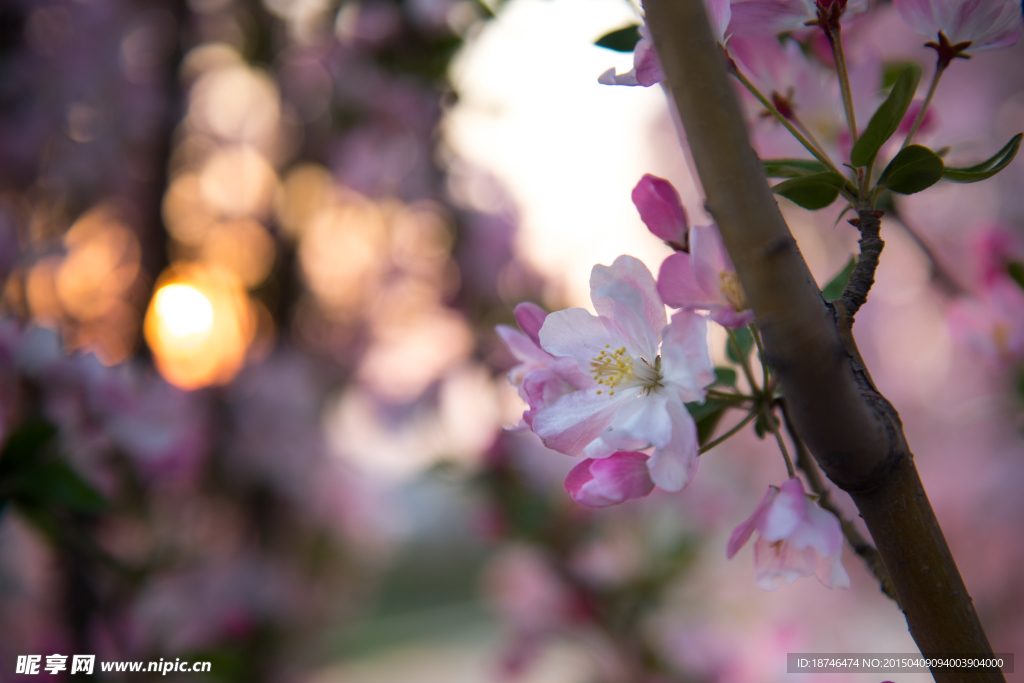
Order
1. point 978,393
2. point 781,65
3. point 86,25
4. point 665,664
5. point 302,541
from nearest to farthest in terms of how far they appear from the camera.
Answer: point 781,65, point 665,664, point 86,25, point 978,393, point 302,541

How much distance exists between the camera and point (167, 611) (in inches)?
45.4

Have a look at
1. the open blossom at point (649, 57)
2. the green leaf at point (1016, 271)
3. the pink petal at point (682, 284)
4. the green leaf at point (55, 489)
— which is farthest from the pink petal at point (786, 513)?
the green leaf at point (55, 489)

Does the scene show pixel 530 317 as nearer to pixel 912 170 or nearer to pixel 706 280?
pixel 706 280

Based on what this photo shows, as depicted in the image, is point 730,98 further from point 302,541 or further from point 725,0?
point 302,541

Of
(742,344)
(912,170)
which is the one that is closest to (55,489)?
(742,344)

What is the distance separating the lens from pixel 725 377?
0.38m

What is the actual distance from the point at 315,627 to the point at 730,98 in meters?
2.26

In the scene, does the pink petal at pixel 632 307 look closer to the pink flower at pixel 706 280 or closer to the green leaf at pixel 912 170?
the pink flower at pixel 706 280

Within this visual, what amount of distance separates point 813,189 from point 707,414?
138mm

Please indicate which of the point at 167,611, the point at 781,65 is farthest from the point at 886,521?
the point at 167,611

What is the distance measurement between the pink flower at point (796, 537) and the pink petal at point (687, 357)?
79mm

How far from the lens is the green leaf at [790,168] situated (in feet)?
1.14

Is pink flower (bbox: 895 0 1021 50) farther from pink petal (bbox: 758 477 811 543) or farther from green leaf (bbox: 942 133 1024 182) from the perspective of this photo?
pink petal (bbox: 758 477 811 543)

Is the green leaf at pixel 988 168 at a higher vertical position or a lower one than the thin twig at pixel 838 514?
higher
